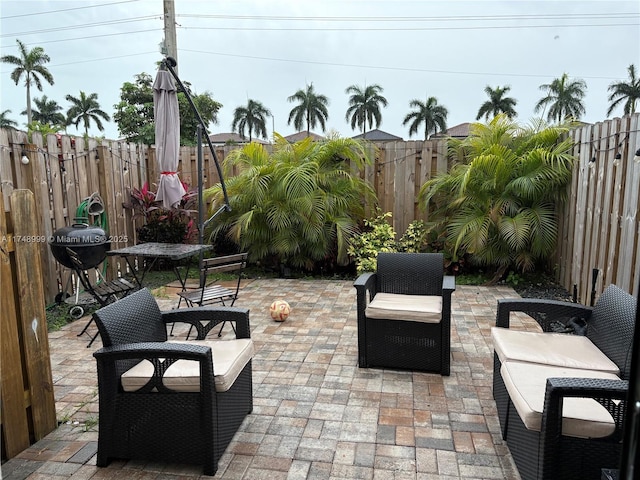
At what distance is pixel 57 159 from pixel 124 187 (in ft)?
4.57

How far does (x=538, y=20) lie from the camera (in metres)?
7.25

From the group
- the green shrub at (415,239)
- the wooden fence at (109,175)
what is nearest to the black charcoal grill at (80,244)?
the wooden fence at (109,175)

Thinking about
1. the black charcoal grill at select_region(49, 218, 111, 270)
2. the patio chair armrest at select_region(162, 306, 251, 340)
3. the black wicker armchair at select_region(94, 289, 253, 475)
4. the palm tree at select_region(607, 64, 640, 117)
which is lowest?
A: the black wicker armchair at select_region(94, 289, 253, 475)

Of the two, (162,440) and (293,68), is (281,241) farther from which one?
(293,68)

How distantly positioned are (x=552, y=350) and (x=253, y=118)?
36.3m

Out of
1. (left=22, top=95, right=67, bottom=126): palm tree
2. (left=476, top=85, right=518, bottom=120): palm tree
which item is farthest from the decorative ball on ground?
(left=22, top=95, right=67, bottom=126): palm tree

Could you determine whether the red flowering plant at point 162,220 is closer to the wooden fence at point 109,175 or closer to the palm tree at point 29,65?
the wooden fence at point 109,175

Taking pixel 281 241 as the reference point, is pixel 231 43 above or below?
above

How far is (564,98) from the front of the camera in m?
27.5

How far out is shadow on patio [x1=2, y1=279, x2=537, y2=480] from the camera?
2.08 meters

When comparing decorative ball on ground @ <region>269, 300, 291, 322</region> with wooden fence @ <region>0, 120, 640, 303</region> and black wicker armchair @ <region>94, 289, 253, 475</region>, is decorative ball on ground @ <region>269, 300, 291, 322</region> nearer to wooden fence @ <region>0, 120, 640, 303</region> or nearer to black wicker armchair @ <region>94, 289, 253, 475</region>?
black wicker armchair @ <region>94, 289, 253, 475</region>

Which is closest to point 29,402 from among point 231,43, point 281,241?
Answer: point 281,241

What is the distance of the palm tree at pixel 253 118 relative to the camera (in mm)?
36281

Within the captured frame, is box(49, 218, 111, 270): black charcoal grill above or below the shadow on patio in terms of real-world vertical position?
above
